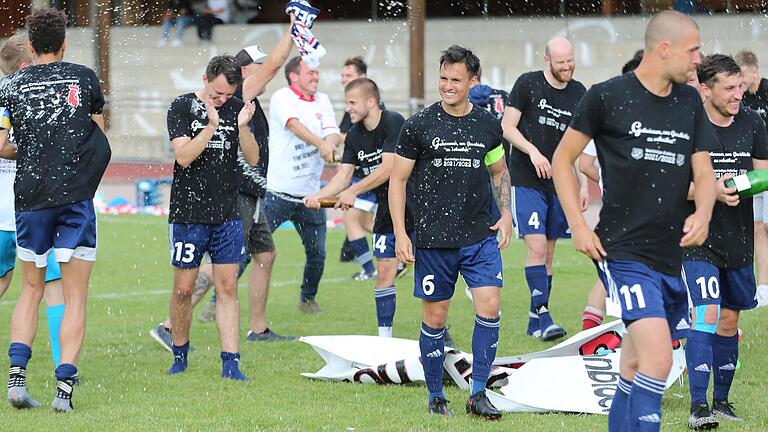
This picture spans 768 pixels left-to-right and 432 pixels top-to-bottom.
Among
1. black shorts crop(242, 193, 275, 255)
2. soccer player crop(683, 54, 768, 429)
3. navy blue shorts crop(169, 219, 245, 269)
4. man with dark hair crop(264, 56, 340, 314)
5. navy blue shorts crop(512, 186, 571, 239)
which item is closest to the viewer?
soccer player crop(683, 54, 768, 429)

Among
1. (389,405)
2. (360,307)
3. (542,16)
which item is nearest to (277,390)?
(389,405)

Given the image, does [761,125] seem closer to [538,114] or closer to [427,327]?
[427,327]

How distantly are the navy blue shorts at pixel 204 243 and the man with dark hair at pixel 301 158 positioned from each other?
2149mm

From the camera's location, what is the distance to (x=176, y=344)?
7902mm

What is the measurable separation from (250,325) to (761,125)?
4495 mm

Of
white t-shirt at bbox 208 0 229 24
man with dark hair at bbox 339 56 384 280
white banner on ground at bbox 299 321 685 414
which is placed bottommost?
white banner on ground at bbox 299 321 685 414

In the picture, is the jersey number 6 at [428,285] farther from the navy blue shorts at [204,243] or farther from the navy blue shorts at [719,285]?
the navy blue shorts at [204,243]

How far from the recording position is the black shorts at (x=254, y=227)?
9.12 meters

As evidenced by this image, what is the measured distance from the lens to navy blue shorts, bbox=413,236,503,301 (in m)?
6.66

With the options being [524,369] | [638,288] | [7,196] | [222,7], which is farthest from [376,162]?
[222,7]

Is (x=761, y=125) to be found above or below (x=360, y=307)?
above

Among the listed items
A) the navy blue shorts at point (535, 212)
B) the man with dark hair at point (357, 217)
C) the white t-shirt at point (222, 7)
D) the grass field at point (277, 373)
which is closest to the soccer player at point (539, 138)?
the navy blue shorts at point (535, 212)

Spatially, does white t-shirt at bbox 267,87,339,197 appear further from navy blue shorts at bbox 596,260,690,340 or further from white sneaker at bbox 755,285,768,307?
navy blue shorts at bbox 596,260,690,340

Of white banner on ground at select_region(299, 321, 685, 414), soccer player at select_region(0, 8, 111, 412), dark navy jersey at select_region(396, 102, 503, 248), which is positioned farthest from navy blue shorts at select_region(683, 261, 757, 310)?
soccer player at select_region(0, 8, 111, 412)
